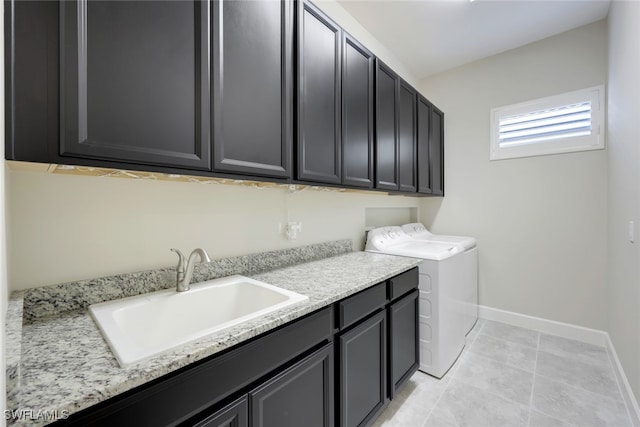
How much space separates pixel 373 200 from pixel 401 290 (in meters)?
1.11

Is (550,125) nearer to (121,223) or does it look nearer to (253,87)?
(253,87)

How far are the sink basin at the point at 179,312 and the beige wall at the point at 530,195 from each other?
2.68m

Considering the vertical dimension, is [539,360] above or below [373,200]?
below

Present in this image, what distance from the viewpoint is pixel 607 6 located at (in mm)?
2189

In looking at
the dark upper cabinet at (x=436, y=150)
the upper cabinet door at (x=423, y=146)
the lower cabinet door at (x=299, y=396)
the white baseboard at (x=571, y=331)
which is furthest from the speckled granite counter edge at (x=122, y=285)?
the white baseboard at (x=571, y=331)

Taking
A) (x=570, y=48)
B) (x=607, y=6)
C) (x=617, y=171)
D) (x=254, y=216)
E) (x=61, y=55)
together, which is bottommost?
(x=254, y=216)

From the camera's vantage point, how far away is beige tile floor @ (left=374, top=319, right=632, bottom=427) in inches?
62.4

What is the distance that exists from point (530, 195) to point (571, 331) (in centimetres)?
132

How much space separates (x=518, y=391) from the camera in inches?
71.8

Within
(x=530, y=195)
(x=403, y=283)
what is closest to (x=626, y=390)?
(x=403, y=283)

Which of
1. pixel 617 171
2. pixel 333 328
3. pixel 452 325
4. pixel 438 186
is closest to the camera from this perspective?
pixel 333 328

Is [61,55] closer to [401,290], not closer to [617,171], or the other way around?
[401,290]

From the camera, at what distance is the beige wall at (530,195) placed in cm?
242

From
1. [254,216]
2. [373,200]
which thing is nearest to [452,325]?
[373,200]
